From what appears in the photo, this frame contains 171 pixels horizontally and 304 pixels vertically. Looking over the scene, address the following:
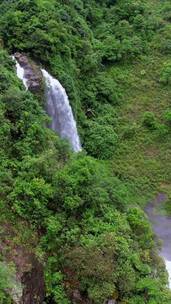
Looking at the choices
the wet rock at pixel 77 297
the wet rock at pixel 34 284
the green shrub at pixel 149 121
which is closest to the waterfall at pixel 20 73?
the green shrub at pixel 149 121

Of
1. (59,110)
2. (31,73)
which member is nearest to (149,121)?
(59,110)

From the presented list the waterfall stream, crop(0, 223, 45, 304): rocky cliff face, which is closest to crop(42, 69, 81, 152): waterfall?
the waterfall stream

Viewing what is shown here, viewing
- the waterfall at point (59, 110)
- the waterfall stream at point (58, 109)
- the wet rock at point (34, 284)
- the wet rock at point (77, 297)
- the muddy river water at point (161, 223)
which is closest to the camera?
the wet rock at point (34, 284)

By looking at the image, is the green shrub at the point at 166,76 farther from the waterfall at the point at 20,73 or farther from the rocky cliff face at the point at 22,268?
the rocky cliff face at the point at 22,268

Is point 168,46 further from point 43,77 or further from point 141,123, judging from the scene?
point 43,77

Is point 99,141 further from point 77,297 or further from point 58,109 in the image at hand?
point 77,297

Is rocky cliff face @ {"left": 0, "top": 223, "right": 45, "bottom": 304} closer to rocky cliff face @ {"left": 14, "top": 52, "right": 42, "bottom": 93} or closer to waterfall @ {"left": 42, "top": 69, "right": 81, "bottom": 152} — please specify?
rocky cliff face @ {"left": 14, "top": 52, "right": 42, "bottom": 93}

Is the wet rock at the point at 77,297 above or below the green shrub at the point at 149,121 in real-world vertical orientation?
above
